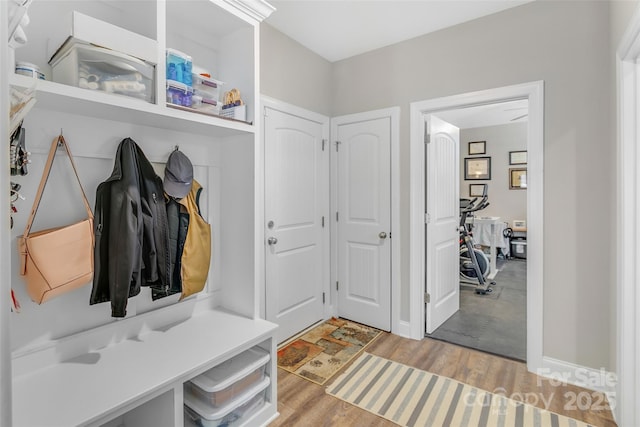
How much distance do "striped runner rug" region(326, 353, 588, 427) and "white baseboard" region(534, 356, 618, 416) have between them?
404 millimetres

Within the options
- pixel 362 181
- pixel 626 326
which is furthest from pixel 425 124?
pixel 626 326

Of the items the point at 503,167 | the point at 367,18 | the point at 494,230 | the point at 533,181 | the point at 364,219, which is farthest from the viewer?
the point at 503,167

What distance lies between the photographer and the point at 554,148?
7.31 feet

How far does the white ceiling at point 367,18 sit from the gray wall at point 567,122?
0.12 meters

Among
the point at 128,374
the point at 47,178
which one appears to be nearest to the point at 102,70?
the point at 47,178

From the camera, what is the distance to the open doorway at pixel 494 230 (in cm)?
300

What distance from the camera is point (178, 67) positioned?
1626 millimetres

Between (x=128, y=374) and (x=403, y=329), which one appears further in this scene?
(x=403, y=329)

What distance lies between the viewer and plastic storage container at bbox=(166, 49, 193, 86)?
161 centimetres

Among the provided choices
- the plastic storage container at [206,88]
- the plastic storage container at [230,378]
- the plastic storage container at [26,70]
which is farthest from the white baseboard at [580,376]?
the plastic storage container at [26,70]

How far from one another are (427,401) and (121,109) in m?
2.27

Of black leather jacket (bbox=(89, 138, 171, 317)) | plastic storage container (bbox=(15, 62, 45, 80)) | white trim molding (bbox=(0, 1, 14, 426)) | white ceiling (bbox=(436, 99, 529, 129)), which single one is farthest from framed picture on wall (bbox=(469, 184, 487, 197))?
white trim molding (bbox=(0, 1, 14, 426))

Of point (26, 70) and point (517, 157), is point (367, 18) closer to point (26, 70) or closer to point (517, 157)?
point (26, 70)

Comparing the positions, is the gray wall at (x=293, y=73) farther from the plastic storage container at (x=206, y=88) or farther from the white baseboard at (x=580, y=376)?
the white baseboard at (x=580, y=376)
